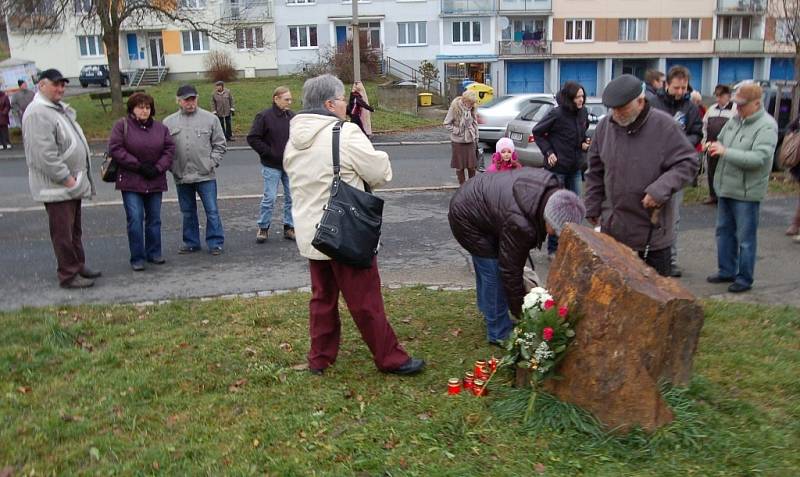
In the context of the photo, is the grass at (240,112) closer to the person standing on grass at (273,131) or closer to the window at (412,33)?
A: the person standing on grass at (273,131)

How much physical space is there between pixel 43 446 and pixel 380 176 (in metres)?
2.39

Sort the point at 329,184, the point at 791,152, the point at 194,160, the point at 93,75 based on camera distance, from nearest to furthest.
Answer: the point at 329,184 → the point at 194,160 → the point at 791,152 → the point at 93,75

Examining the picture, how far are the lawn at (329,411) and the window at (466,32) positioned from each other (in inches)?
1881

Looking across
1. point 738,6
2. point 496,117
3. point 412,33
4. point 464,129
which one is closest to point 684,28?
point 738,6

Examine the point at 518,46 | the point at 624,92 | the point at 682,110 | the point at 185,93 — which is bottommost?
the point at 682,110

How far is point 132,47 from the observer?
52.3 meters

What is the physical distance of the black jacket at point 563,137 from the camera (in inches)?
319

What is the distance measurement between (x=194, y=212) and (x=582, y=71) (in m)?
49.0

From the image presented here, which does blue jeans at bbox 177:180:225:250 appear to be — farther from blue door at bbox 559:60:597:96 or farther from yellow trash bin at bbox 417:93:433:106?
blue door at bbox 559:60:597:96

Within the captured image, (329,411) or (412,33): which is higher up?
(412,33)

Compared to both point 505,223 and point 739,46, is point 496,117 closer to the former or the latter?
point 505,223

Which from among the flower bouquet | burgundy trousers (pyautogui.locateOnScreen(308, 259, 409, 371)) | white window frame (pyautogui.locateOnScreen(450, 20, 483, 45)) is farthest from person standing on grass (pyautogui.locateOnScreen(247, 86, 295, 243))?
white window frame (pyautogui.locateOnScreen(450, 20, 483, 45))

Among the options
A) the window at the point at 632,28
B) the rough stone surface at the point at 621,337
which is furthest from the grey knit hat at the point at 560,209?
the window at the point at 632,28

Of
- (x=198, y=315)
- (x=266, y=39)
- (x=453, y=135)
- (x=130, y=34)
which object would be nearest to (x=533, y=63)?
(x=266, y=39)
